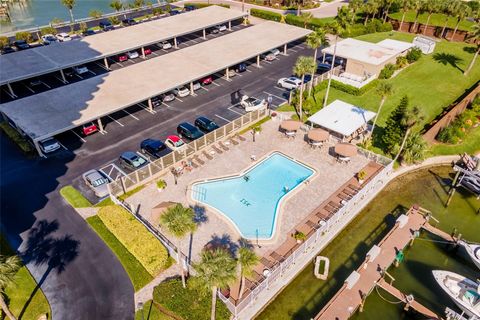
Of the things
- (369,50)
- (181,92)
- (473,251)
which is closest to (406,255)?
(473,251)

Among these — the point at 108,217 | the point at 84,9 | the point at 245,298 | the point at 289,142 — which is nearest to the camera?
the point at 245,298

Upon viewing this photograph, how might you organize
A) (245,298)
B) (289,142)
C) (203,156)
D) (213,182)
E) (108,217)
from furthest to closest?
(289,142)
(203,156)
(213,182)
(108,217)
(245,298)

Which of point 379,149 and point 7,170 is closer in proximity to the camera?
point 7,170

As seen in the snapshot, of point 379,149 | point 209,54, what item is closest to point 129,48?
point 209,54

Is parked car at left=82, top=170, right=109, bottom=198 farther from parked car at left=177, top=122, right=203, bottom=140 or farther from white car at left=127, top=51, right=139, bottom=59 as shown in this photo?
white car at left=127, top=51, right=139, bottom=59

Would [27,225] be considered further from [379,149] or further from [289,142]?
[379,149]

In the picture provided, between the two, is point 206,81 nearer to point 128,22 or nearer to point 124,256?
point 124,256

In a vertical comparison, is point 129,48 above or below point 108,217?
above
